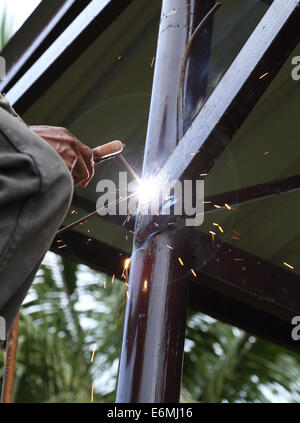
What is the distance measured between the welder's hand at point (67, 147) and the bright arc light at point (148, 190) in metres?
0.57

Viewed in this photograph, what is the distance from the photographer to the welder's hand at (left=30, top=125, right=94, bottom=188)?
121 centimetres

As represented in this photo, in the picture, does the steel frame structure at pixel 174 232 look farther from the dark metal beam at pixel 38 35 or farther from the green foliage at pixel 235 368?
the green foliage at pixel 235 368

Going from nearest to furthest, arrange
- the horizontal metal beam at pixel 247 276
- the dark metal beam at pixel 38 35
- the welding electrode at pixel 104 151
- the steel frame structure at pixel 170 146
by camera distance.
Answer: the welding electrode at pixel 104 151 < the steel frame structure at pixel 170 146 < the horizontal metal beam at pixel 247 276 < the dark metal beam at pixel 38 35

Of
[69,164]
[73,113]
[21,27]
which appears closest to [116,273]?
[73,113]

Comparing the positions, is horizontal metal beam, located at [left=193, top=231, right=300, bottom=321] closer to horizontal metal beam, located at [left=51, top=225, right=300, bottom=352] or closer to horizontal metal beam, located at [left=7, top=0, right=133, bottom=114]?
horizontal metal beam, located at [left=51, top=225, right=300, bottom=352]

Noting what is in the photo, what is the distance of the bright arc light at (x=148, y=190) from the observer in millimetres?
1896

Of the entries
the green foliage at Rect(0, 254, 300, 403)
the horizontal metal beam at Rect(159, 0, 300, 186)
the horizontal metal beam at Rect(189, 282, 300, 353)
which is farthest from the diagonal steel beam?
the green foliage at Rect(0, 254, 300, 403)

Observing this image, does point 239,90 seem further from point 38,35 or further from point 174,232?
point 38,35

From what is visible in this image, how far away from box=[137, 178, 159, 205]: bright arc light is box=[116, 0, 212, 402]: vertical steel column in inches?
1.3

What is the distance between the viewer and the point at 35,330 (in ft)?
23.7

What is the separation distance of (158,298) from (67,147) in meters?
0.73

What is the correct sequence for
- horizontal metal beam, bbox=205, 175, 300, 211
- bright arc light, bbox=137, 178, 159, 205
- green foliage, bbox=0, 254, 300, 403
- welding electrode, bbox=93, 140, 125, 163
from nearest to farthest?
welding electrode, bbox=93, 140, 125, 163, bright arc light, bbox=137, 178, 159, 205, horizontal metal beam, bbox=205, 175, 300, 211, green foliage, bbox=0, 254, 300, 403

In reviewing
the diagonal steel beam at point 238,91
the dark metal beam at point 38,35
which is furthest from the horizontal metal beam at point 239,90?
the dark metal beam at point 38,35
